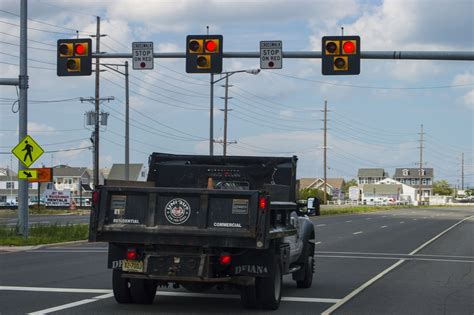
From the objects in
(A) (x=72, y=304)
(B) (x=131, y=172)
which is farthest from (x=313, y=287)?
(B) (x=131, y=172)

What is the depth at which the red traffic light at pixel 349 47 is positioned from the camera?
21.9m

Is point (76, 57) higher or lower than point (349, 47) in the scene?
lower

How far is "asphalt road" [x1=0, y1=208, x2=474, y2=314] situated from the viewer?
11.4 meters

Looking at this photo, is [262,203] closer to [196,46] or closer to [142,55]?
[196,46]

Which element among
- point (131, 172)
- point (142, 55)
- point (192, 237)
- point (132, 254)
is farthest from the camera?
point (131, 172)

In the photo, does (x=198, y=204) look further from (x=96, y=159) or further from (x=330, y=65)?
(x=96, y=159)

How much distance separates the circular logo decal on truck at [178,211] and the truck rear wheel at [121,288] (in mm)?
1491

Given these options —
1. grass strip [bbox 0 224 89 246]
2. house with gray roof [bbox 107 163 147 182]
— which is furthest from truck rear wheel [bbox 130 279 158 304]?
house with gray roof [bbox 107 163 147 182]

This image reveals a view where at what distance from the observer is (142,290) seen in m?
11.5

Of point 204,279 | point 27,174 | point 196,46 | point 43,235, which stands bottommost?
point 43,235

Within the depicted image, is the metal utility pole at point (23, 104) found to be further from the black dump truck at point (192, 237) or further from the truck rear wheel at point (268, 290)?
the truck rear wheel at point (268, 290)

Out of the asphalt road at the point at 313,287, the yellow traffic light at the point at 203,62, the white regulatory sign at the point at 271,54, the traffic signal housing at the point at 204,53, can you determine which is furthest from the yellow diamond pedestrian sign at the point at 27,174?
the white regulatory sign at the point at 271,54

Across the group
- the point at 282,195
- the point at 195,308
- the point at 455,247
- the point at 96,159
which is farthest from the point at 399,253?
the point at 96,159

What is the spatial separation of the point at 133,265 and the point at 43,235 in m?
18.4
